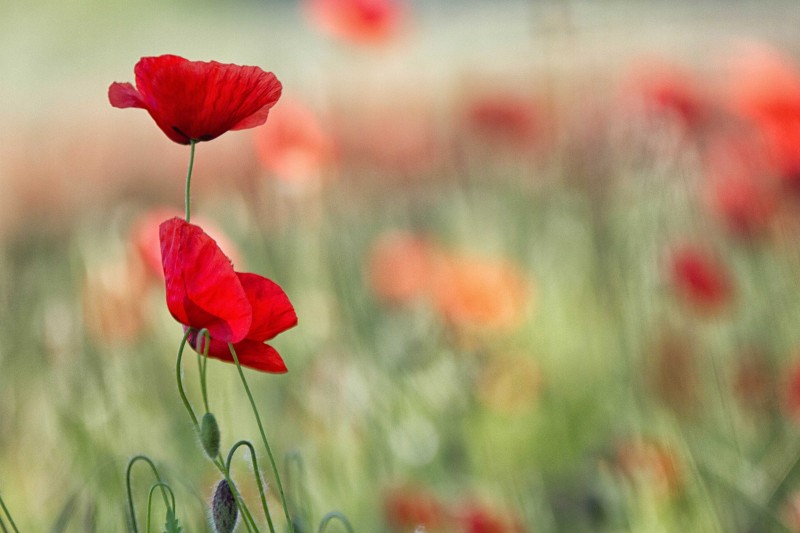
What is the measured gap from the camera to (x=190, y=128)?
2.43ft

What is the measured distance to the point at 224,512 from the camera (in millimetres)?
728

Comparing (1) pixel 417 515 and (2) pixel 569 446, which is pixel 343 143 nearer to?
(2) pixel 569 446

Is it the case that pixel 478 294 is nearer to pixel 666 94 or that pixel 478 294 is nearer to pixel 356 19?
pixel 666 94

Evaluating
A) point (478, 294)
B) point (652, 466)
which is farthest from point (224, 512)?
point (478, 294)

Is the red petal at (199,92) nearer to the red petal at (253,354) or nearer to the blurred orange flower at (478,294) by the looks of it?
the red petal at (253,354)

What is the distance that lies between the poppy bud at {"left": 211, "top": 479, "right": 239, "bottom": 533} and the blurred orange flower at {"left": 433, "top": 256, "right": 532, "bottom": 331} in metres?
1.13

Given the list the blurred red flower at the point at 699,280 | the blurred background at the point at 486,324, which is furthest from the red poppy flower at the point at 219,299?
the blurred red flower at the point at 699,280

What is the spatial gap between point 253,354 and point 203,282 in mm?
59

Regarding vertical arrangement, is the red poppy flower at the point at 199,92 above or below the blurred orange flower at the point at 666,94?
above

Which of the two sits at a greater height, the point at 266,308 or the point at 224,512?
the point at 266,308

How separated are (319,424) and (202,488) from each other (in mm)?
302

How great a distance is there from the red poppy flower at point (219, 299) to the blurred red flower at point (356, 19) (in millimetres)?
1610

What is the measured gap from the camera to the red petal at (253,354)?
72 centimetres

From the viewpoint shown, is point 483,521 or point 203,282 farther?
→ point 483,521
